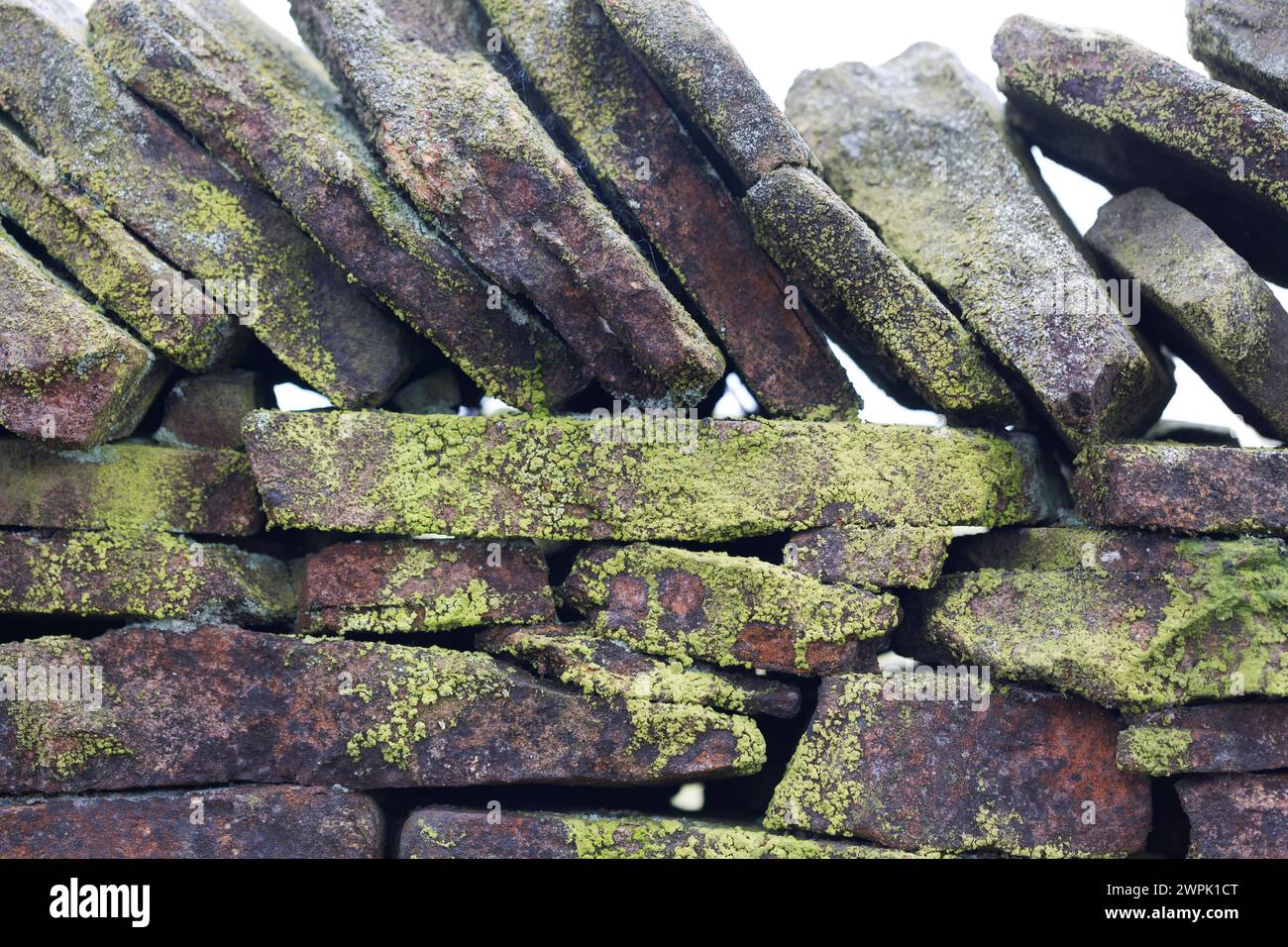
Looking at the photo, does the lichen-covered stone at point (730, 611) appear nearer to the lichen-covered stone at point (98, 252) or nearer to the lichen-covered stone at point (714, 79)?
the lichen-covered stone at point (714, 79)

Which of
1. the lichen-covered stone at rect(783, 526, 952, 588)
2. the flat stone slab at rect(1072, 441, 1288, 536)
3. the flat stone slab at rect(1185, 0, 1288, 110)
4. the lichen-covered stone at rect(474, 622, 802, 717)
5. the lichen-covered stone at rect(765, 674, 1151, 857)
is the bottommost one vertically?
the lichen-covered stone at rect(765, 674, 1151, 857)

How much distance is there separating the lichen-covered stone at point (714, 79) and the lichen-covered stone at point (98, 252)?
2.21m

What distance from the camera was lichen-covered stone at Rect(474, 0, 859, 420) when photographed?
4.64 metres

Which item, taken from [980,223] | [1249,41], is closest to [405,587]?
[980,223]

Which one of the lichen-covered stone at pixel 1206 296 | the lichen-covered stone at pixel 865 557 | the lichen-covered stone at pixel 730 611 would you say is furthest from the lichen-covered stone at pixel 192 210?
the lichen-covered stone at pixel 1206 296

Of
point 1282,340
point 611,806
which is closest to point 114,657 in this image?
point 611,806

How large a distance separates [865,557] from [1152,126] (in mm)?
2273

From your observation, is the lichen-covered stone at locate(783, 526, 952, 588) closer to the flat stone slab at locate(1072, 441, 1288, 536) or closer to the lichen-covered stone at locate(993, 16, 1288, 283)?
the flat stone slab at locate(1072, 441, 1288, 536)

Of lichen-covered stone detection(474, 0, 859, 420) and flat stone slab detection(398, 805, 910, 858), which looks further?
lichen-covered stone detection(474, 0, 859, 420)

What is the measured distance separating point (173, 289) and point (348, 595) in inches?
59.8

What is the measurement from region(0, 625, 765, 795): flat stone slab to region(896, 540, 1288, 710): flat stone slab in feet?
4.47

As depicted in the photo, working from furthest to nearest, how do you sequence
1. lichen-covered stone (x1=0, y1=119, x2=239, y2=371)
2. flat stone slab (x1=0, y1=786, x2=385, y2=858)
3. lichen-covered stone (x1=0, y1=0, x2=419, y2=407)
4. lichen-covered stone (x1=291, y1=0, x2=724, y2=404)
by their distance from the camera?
lichen-covered stone (x1=0, y1=0, x2=419, y2=407) < lichen-covered stone (x1=0, y1=119, x2=239, y2=371) < lichen-covered stone (x1=291, y1=0, x2=724, y2=404) < flat stone slab (x1=0, y1=786, x2=385, y2=858)

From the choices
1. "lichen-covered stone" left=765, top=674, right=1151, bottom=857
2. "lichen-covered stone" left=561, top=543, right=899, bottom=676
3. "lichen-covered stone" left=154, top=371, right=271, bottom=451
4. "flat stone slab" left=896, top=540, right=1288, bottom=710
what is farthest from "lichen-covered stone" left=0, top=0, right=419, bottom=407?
"flat stone slab" left=896, top=540, right=1288, bottom=710
